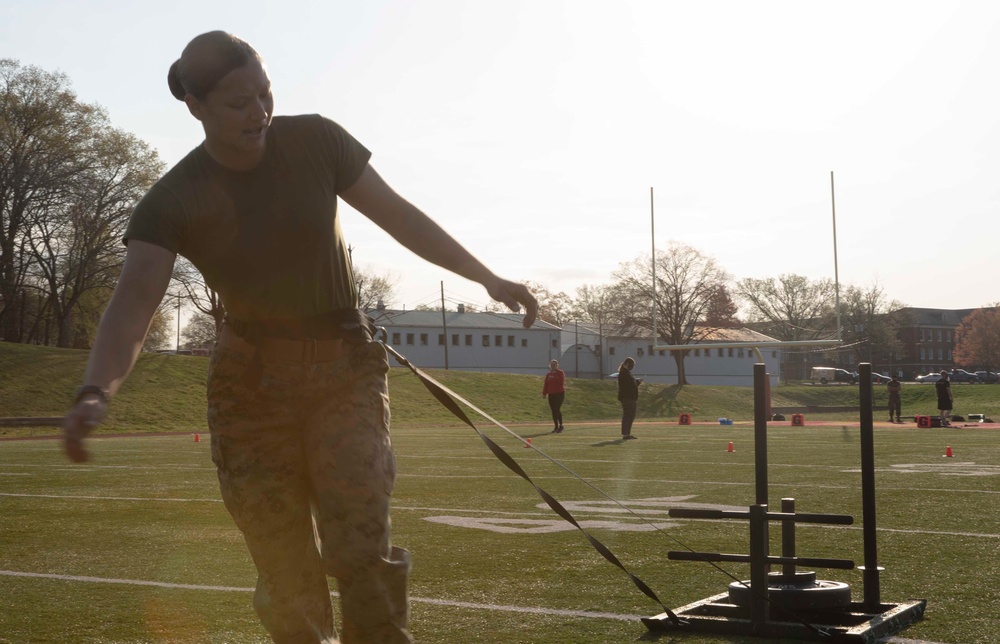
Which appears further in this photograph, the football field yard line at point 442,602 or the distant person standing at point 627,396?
the distant person standing at point 627,396

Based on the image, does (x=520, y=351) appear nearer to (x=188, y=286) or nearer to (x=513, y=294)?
(x=188, y=286)

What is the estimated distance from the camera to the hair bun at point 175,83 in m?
3.33

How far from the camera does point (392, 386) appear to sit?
52.7 meters

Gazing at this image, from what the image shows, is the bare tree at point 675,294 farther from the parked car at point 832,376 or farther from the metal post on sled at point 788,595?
the metal post on sled at point 788,595

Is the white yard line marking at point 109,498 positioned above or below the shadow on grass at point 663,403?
above

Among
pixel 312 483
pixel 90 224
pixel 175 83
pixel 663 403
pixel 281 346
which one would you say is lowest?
pixel 663 403

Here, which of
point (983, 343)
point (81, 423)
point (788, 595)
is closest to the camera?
point (81, 423)

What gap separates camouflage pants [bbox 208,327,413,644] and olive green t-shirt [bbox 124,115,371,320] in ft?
0.54

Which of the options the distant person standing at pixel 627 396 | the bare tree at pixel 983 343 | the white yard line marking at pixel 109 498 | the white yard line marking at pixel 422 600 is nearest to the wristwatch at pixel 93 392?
the white yard line marking at pixel 422 600

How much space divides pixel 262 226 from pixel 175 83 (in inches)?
19.6

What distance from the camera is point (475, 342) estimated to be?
107 m

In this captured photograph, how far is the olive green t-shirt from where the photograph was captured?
3.30 metres

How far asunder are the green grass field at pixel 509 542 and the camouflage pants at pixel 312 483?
1.44 m

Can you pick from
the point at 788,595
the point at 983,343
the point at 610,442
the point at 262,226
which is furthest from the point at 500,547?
the point at 983,343
